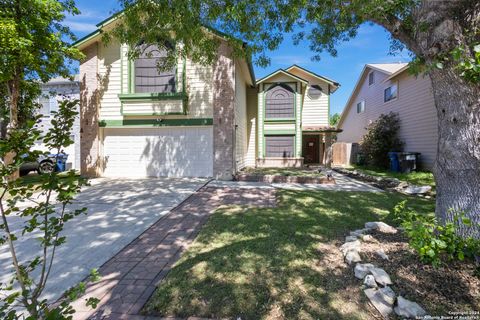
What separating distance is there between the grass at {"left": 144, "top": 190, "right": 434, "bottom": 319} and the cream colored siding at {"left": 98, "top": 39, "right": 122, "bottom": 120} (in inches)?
338

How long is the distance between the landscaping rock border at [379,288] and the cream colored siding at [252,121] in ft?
44.2

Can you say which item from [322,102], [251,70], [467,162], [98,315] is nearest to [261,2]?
[467,162]

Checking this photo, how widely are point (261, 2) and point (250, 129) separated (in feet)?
38.7

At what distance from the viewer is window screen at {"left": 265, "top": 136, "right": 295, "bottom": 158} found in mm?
16672

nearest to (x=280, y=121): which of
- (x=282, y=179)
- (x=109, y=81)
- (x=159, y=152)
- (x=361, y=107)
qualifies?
(x=282, y=179)

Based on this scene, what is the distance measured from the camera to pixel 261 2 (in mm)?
5820

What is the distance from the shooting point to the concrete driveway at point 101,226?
11.4ft

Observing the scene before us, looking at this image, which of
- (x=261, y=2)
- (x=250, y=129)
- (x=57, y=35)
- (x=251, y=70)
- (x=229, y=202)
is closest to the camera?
(x=261, y=2)

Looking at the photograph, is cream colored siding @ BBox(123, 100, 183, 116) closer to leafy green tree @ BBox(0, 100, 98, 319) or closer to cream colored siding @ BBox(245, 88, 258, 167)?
cream colored siding @ BBox(245, 88, 258, 167)

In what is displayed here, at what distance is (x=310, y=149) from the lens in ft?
73.2

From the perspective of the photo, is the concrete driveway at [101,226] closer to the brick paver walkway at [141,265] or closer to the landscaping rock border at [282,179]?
the brick paver walkway at [141,265]

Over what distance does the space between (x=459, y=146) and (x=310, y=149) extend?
19355mm

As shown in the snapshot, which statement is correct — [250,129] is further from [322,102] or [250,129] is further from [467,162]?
[467,162]

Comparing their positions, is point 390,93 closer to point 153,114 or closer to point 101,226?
point 153,114
